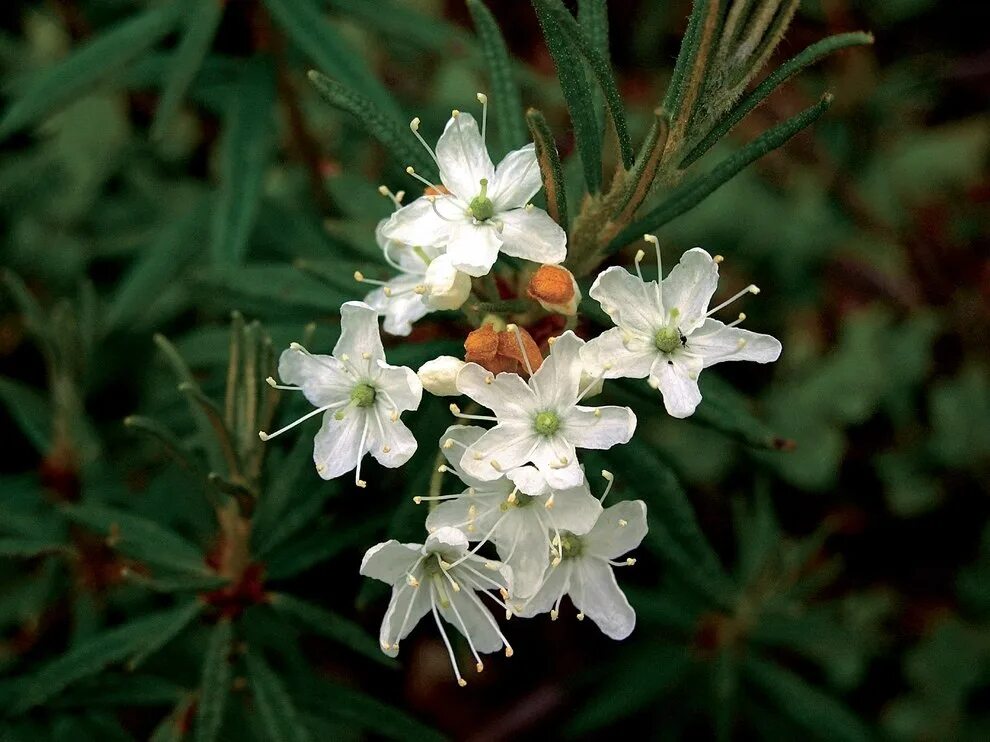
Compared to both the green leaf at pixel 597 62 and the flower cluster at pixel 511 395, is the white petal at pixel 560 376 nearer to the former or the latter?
the flower cluster at pixel 511 395

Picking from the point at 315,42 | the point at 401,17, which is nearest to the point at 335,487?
the point at 315,42

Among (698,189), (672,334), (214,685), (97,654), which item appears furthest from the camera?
(97,654)

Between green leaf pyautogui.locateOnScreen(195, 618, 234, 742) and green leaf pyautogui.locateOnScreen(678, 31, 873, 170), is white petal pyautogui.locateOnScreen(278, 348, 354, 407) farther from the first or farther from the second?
green leaf pyautogui.locateOnScreen(678, 31, 873, 170)

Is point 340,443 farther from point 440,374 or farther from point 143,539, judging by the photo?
point 143,539

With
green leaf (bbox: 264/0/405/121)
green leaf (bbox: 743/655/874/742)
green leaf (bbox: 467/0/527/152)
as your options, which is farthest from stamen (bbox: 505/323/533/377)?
green leaf (bbox: 743/655/874/742)

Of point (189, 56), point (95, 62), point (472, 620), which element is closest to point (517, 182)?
point (472, 620)
